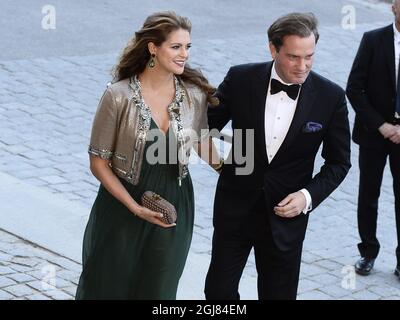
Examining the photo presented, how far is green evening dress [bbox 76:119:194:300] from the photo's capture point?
4.77 m

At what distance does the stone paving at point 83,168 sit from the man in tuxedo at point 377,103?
40 centimetres

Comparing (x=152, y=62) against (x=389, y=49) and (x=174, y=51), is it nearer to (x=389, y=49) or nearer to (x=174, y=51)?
(x=174, y=51)

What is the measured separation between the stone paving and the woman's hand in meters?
1.58

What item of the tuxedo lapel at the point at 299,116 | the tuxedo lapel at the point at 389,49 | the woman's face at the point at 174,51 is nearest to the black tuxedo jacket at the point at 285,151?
the tuxedo lapel at the point at 299,116

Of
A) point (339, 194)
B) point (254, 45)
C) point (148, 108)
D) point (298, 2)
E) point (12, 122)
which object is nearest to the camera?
point (148, 108)

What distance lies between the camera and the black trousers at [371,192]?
6910mm

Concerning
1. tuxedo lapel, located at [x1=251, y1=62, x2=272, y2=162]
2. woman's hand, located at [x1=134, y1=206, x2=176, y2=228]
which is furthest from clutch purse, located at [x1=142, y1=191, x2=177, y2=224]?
tuxedo lapel, located at [x1=251, y1=62, x2=272, y2=162]

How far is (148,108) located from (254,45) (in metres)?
8.40

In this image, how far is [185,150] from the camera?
4.76 m

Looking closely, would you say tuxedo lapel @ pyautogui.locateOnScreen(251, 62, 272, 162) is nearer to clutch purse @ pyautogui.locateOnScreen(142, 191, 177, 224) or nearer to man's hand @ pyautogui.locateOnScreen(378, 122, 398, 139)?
clutch purse @ pyautogui.locateOnScreen(142, 191, 177, 224)

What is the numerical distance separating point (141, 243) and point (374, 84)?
270 centimetres
